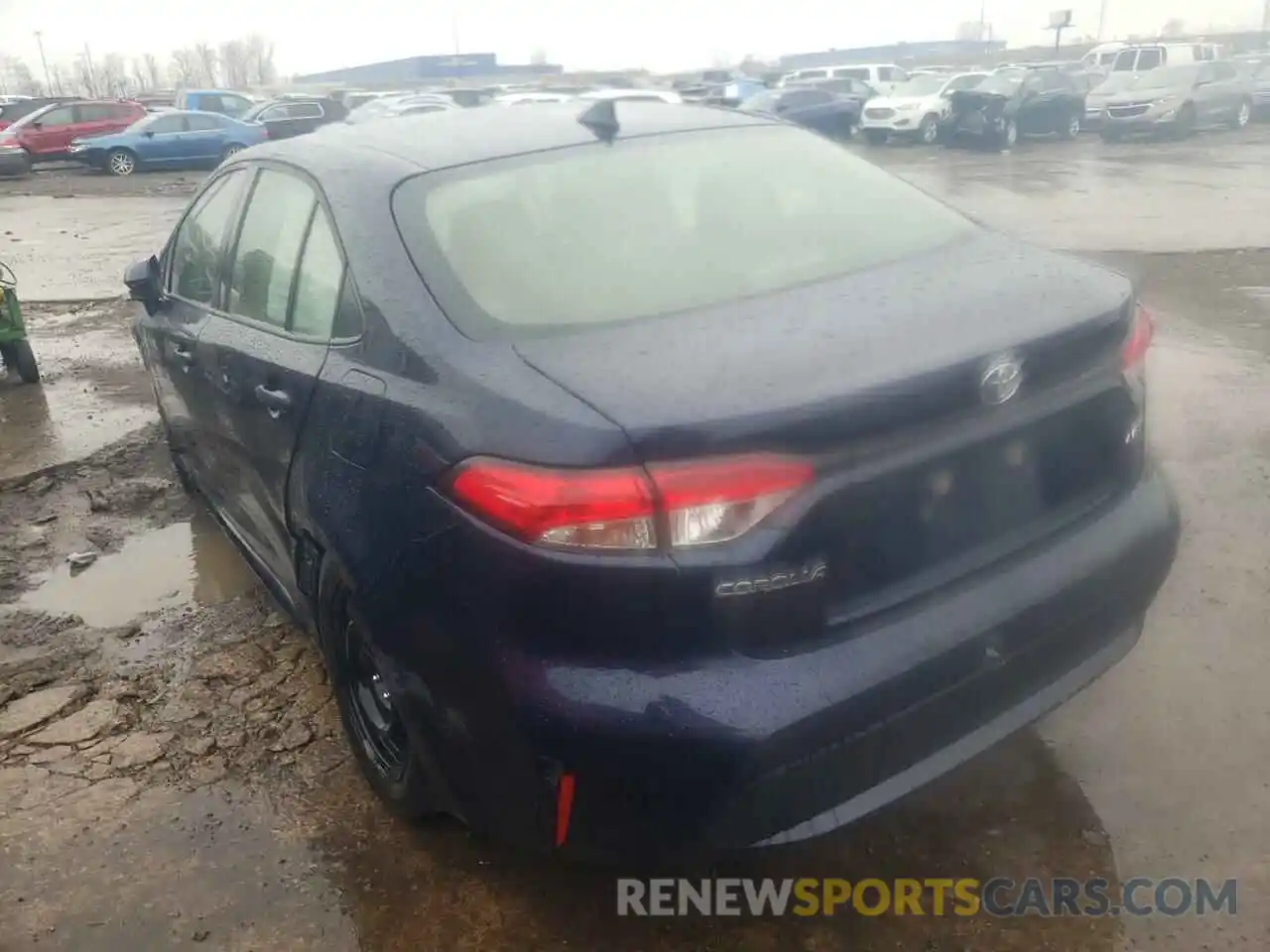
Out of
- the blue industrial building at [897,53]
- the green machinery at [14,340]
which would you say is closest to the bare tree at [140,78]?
the blue industrial building at [897,53]

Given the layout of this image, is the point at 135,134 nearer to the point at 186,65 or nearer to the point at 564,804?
the point at 564,804

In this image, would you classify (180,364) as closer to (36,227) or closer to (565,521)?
(565,521)

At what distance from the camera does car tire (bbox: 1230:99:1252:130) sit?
966 inches

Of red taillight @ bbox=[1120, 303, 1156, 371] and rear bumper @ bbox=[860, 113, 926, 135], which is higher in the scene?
red taillight @ bbox=[1120, 303, 1156, 371]

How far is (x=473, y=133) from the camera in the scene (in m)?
2.98

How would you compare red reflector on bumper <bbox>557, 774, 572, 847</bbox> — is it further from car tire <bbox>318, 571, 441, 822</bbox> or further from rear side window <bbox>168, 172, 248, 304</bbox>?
rear side window <bbox>168, 172, 248, 304</bbox>

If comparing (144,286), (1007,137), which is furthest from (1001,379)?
(1007,137)

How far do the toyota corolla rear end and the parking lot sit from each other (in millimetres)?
378

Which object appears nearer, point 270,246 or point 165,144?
point 270,246

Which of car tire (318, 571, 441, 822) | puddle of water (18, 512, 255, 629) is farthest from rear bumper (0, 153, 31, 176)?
car tire (318, 571, 441, 822)

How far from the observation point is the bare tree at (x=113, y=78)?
85.6 metres

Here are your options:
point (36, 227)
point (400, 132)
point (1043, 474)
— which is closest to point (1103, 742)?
point (1043, 474)

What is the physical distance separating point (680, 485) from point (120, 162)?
2532cm

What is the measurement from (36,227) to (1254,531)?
54.2ft
